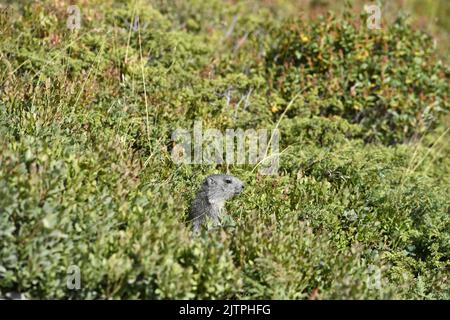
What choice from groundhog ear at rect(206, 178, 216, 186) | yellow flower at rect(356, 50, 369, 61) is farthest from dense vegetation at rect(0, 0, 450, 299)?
groundhog ear at rect(206, 178, 216, 186)

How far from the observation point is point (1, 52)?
7703 millimetres

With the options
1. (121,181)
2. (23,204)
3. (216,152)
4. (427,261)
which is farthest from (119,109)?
(427,261)

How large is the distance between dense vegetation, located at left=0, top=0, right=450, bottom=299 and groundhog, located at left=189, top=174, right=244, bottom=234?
23 cm

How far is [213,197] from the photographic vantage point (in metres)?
6.34

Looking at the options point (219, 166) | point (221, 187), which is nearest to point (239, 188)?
point (221, 187)

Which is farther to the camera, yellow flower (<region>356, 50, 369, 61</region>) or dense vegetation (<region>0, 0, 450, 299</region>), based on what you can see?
yellow flower (<region>356, 50, 369, 61</region>)

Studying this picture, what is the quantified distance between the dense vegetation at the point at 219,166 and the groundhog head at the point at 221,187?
0.83 feet

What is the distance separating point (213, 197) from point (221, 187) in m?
0.14

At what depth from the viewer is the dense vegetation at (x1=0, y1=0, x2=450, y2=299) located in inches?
202

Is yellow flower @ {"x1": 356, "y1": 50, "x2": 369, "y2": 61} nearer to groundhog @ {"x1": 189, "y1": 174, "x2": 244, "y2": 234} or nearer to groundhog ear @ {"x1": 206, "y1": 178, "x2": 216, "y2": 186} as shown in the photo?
groundhog @ {"x1": 189, "y1": 174, "x2": 244, "y2": 234}

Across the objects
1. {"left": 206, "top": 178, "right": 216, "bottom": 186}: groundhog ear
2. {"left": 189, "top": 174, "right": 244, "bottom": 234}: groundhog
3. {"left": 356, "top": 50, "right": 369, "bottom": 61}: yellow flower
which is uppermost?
{"left": 356, "top": 50, "right": 369, "bottom": 61}: yellow flower

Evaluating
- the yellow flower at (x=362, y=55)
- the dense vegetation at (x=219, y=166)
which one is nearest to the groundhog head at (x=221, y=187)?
the dense vegetation at (x=219, y=166)

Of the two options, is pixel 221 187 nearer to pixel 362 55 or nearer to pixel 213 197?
pixel 213 197
